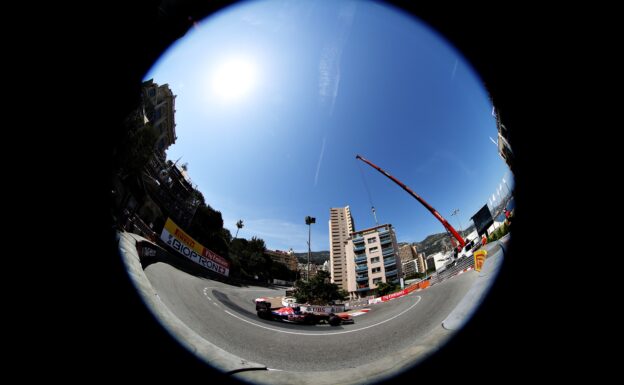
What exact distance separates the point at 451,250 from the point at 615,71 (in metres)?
2.87

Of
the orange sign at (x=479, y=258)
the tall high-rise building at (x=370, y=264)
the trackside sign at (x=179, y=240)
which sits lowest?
the orange sign at (x=479, y=258)

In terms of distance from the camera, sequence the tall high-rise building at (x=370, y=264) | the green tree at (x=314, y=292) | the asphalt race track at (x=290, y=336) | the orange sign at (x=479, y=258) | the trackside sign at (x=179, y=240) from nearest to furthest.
Result: the asphalt race track at (x=290, y=336) → the orange sign at (x=479, y=258) → the trackside sign at (x=179, y=240) → the green tree at (x=314, y=292) → the tall high-rise building at (x=370, y=264)

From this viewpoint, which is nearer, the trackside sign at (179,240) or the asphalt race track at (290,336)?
the asphalt race track at (290,336)

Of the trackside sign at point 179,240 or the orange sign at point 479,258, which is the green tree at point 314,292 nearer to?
the trackside sign at point 179,240

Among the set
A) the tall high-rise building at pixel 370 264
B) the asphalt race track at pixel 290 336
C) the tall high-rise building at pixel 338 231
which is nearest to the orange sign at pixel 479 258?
the asphalt race track at pixel 290 336

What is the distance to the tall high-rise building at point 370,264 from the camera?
19.9 m

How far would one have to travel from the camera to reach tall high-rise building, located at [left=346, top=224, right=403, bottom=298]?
19869mm

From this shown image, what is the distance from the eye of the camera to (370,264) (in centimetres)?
2555

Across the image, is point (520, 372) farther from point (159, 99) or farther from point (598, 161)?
point (159, 99)

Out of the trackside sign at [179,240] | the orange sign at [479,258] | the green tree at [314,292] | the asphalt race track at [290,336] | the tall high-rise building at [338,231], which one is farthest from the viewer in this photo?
the green tree at [314,292]

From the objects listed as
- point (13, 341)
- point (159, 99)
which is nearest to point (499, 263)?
point (13, 341)

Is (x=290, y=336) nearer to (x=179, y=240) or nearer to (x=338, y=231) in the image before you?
(x=179, y=240)

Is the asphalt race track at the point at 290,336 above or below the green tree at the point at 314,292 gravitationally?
below

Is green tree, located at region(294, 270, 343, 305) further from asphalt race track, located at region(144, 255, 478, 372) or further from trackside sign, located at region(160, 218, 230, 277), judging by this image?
asphalt race track, located at region(144, 255, 478, 372)
